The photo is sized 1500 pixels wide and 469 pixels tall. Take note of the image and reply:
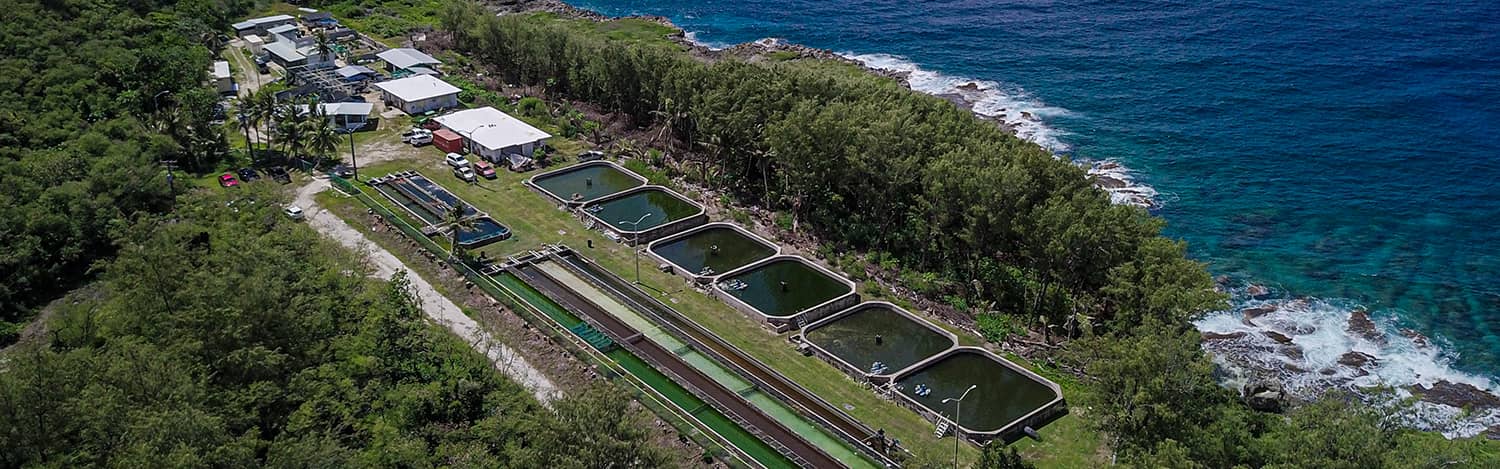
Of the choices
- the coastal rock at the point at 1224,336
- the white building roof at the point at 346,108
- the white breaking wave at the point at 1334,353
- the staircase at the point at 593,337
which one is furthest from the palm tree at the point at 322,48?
the coastal rock at the point at 1224,336

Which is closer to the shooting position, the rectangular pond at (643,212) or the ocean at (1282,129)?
the ocean at (1282,129)

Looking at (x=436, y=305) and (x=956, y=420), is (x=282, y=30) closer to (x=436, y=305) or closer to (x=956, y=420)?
(x=436, y=305)

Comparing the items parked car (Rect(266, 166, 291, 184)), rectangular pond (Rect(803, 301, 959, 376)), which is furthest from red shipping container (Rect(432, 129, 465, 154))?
rectangular pond (Rect(803, 301, 959, 376))

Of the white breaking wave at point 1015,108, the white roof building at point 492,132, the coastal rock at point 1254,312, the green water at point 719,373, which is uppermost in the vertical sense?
the white breaking wave at point 1015,108

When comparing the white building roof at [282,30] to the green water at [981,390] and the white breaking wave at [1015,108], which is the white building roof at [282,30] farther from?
the green water at [981,390]

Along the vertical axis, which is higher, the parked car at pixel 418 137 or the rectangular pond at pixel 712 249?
the parked car at pixel 418 137

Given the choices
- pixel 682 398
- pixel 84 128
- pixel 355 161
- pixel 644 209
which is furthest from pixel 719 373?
pixel 84 128
